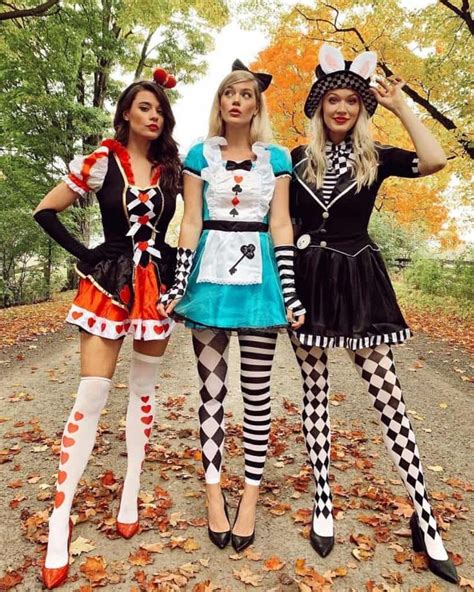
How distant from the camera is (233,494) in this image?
3.20 m

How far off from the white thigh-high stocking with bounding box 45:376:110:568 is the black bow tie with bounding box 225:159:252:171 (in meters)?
1.35

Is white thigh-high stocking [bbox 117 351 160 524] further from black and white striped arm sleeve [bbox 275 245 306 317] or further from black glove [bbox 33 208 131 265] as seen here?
black and white striped arm sleeve [bbox 275 245 306 317]

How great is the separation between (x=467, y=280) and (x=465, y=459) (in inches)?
426

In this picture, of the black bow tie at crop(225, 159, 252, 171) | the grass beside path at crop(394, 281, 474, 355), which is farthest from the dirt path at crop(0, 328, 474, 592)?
the grass beside path at crop(394, 281, 474, 355)

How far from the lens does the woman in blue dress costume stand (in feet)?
8.21

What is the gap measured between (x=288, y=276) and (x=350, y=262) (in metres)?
0.36

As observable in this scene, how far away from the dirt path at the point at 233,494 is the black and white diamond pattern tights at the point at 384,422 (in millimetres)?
226

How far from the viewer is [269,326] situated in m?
2.45

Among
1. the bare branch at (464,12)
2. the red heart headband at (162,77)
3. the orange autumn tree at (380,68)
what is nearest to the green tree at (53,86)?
the orange autumn tree at (380,68)

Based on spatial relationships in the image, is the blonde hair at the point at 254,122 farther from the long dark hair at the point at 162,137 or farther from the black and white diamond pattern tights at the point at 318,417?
the black and white diamond pattern tights at the point at 318,417

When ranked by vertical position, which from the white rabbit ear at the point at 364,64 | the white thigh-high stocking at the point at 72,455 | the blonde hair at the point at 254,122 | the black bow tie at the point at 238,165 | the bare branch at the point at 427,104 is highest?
the bare branch at the point at 427,104

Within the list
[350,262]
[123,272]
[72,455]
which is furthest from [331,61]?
[72,455]

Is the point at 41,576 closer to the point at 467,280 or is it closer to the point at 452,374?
the point at 452,374

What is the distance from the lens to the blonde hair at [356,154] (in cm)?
258
